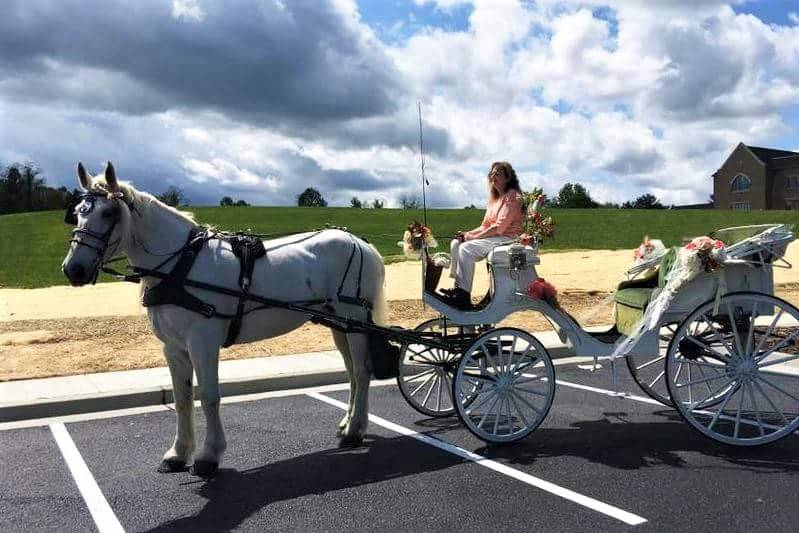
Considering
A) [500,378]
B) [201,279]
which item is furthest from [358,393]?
[201,279]

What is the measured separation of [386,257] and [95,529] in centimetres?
2693

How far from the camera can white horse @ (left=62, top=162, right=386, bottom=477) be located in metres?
4.99

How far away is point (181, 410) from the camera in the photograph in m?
5.52

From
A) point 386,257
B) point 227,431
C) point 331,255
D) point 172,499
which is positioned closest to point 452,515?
point 172,499

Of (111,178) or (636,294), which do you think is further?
(636,294)

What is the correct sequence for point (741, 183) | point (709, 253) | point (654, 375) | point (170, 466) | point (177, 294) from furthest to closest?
1. point (741, 183)
2. point (654, 375)
3. point (709, 253)
4. point (170, 466)
5. point (177, 294)

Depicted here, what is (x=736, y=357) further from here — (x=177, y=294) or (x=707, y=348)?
(x=177, y=294)

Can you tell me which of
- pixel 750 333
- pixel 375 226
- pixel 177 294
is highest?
pixel 375 226

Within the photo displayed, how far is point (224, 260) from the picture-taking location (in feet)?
18.1

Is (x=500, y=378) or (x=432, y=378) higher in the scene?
(x=500, y=378)

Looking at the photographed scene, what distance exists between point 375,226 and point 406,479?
51055 millimetres

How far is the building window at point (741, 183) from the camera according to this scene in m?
89.3

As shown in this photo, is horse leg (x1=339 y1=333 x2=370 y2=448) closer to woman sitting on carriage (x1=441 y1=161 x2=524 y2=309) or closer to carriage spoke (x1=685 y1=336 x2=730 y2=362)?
woman sitting on carriage (x1=441 y1=161 x2=524 y2=309)

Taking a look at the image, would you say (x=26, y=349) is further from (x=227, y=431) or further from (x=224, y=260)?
(x=224, y=260)
